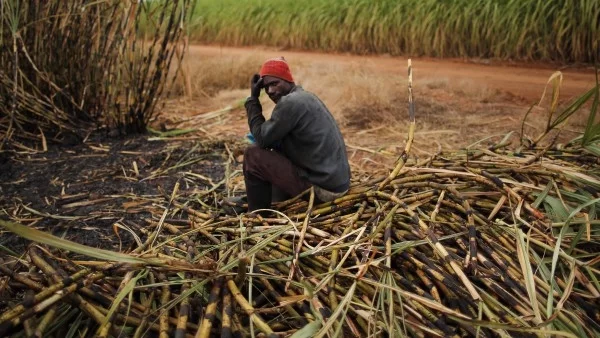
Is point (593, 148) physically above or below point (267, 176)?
above

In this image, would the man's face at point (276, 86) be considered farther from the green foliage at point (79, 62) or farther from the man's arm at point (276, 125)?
the green foliage at point (79, 62)

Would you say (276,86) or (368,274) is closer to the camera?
(368,274)

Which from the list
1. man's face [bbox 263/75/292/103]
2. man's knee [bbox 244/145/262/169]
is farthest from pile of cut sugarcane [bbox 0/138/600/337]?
man's face [bbox 263/75/292/103]

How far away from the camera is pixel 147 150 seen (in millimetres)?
3994

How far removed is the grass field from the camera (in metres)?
6.54

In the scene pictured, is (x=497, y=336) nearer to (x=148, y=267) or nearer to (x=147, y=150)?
(x=148, y=267)

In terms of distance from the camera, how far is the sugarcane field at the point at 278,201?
4.70ft

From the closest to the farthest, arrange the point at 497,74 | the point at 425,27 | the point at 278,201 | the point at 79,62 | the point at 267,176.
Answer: the point at 267,176 → the point at 278,201 → the point at 79,62 → the point at 497,74 → the point at 425,27

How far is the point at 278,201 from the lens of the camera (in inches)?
105

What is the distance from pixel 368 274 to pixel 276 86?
1.16 metres

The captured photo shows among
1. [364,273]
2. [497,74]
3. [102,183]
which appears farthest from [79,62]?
[497,74]

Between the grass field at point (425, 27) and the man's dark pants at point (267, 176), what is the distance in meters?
2.36

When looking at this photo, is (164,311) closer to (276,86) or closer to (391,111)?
(276,86)

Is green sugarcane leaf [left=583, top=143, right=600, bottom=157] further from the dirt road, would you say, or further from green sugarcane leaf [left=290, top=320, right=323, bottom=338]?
the dirt road
